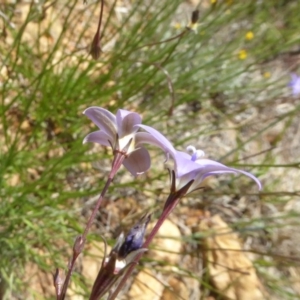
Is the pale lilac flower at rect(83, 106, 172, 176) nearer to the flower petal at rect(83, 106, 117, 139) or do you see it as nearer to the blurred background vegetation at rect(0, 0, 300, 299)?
the flower petal at rect(83, 106, 117, 139)

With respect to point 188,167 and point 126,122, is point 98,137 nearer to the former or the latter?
point 126,122

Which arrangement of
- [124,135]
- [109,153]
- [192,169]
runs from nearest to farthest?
[192,169]
[124,135]
[109,153]

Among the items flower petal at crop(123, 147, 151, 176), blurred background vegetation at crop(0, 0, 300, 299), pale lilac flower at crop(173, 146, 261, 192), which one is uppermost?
blurred background vegetation at crop(0, 0, 300, 299)

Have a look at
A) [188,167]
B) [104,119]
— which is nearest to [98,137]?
[104,119]

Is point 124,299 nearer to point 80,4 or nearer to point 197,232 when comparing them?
point 197,232

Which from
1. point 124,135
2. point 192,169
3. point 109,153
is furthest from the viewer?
point 109,153

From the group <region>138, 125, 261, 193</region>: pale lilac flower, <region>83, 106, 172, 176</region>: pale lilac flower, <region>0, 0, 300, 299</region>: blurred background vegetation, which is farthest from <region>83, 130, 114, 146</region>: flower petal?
<region>0, 0, 300, 299</region>: blurred background vegetation

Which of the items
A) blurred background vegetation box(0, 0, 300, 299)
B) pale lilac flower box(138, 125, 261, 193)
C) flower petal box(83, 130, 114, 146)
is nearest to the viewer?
pale lilac flower box(138, 125, 261, 193)
